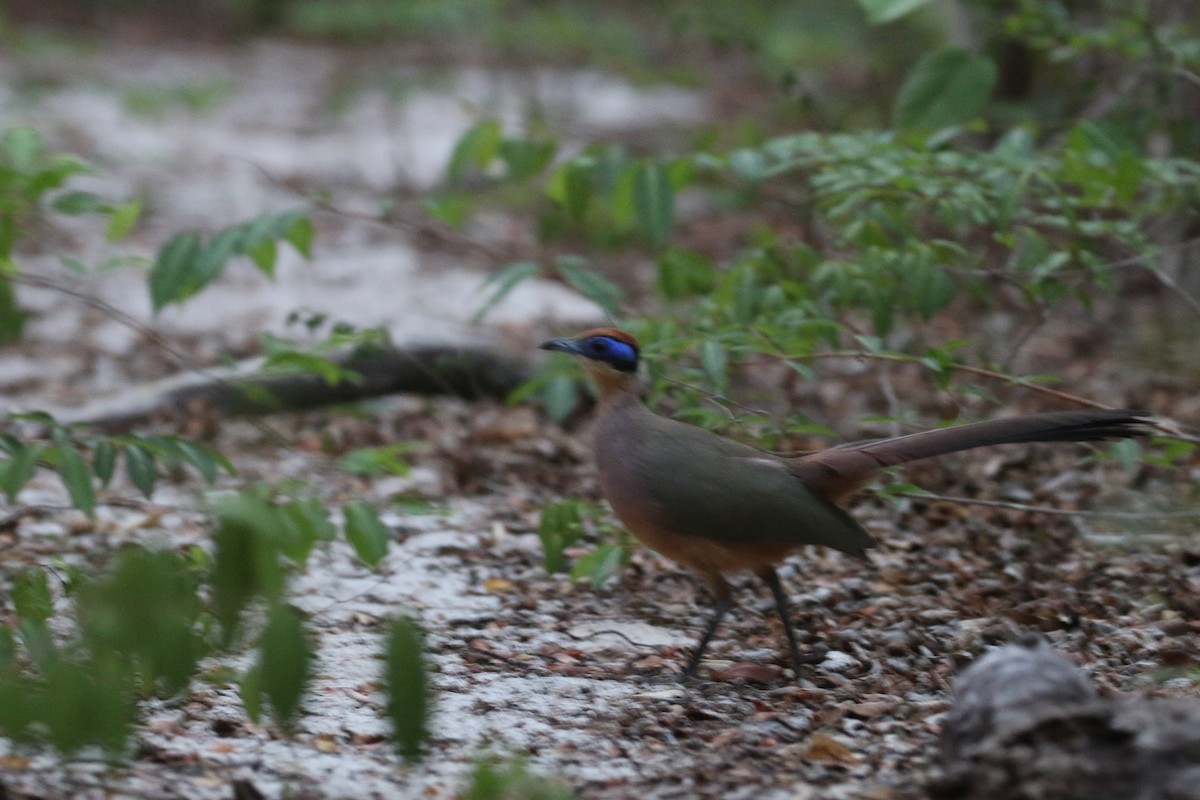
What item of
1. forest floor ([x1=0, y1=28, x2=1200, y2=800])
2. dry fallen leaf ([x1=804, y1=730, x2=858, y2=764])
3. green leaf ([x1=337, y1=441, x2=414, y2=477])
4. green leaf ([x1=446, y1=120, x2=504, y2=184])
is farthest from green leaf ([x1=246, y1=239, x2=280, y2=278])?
dry fallen leaf ([x1=804, y1=730, x2=858, y2=764])

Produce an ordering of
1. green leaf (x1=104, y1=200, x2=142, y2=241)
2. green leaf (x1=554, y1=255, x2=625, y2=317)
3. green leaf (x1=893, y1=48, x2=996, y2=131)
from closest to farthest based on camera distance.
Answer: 1. green leaf (x1=104, y1=200, x2=142, y2=241)
2. green leaf (x1=554, y1=255, x2=625, y2=317)
3. green leaf (x1=893, y1=48, x2=996, y2=131)

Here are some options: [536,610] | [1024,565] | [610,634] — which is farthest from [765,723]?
[1024,565]

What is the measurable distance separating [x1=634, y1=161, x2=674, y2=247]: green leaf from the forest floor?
1.01 meters

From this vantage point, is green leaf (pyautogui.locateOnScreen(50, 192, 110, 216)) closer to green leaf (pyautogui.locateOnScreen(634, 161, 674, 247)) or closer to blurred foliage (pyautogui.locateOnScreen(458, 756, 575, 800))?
green leaf (pyautogui.locateOnScreen(634, 161, 674, 247))

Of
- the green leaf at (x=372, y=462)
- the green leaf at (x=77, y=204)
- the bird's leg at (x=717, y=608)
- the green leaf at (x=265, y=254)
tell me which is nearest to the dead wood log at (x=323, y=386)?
the green leaf at (x=265, y=254)

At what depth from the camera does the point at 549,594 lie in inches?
188

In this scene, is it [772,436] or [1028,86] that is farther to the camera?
[1028,86]

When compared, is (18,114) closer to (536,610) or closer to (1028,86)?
(1028,86)

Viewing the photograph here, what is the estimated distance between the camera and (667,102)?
48.4 feet

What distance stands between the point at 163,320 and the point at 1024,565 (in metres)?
5.03

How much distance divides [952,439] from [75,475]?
2.40 metres

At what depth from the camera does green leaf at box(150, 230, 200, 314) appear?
4.96m

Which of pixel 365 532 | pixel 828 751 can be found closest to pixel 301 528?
pixel 365 532

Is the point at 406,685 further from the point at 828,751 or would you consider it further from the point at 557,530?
the point at 557,530
